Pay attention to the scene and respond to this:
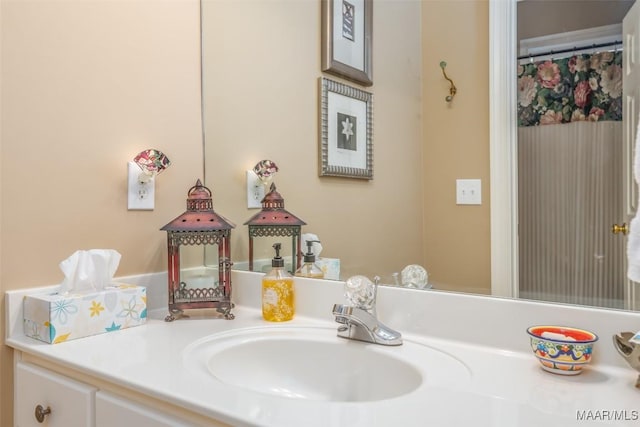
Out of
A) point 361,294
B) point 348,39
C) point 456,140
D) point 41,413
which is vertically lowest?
point 41,413

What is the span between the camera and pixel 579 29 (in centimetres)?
97

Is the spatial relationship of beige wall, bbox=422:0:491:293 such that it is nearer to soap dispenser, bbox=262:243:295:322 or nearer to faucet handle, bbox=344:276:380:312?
faucet handle, bbox=344:276:380:312

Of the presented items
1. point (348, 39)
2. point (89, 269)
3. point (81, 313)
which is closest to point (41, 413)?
point (81, 313)

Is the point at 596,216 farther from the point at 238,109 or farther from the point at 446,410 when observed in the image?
the point at 238,109

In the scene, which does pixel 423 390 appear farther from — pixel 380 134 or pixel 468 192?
pixel 380 134

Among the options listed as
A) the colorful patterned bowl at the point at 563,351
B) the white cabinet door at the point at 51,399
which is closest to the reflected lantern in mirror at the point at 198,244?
the white cabinet door at the point at 51,399

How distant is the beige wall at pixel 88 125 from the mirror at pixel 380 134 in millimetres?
114

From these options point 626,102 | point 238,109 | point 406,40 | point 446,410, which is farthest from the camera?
point 238,109

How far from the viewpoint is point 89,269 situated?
44.0 inches

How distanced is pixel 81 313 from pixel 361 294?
621mm

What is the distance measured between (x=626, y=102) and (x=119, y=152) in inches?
46.2

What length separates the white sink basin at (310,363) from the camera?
93 centimetres

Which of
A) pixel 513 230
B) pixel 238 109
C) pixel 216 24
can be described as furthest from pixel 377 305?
pixel 216 24

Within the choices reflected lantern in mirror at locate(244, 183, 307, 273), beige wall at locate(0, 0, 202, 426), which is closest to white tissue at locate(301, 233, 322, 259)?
reflected lantern in mirror at locate(244, 183, 307, 273)
